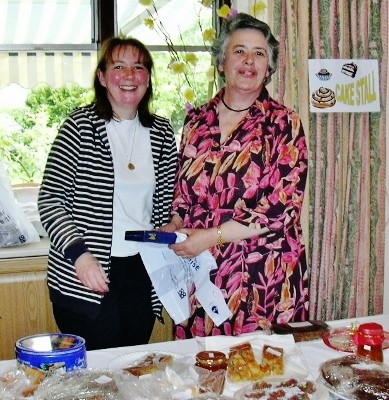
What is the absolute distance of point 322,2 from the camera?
262 cm

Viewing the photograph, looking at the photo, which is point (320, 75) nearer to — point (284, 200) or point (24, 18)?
point (284, 200)

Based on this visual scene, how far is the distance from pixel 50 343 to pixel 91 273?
0.44m

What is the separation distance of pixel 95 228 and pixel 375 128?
4.62 ft

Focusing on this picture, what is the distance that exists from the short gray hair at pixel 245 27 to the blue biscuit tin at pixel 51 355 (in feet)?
3.63

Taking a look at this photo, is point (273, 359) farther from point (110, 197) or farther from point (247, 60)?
point (247, 60)

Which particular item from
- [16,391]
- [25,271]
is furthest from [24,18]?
[16,391]

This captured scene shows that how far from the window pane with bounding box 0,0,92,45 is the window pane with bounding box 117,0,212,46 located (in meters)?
0.17

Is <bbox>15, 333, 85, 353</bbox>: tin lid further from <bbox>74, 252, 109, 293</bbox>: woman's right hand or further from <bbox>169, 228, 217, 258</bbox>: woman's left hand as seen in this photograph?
<bbox>169, 228, 217, 258</bbox>: woman's left hand

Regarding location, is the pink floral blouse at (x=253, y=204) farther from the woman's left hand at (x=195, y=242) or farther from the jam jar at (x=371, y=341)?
the jam jar at (x=371, y=341)

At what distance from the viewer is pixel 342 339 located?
5.18 ft

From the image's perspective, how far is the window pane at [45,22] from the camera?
112 inches

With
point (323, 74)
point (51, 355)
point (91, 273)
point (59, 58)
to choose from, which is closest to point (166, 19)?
point (59, 58)

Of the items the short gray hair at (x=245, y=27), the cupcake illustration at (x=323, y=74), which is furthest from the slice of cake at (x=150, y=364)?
the cupcake illustration at (x=323, y=74)

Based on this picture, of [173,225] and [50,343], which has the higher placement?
[173,225]
